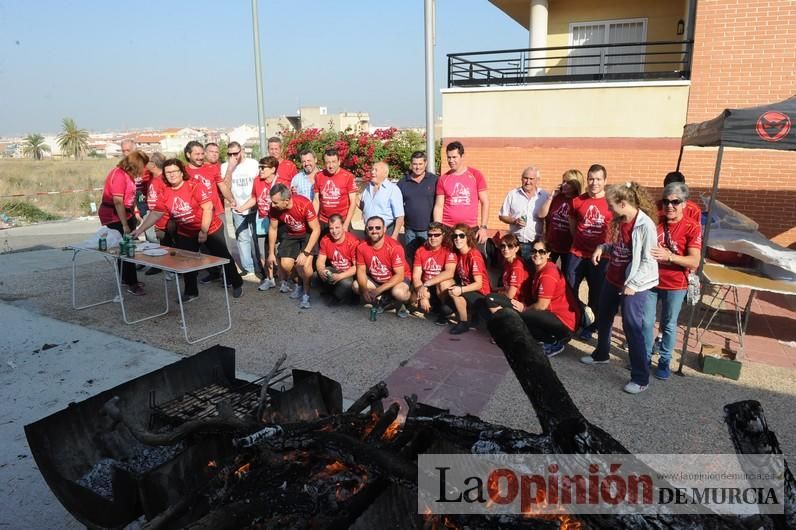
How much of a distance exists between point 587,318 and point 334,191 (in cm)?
358

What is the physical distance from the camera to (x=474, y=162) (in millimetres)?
11289

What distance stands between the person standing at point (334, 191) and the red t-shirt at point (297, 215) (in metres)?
0.22

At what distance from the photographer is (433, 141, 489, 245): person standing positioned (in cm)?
652

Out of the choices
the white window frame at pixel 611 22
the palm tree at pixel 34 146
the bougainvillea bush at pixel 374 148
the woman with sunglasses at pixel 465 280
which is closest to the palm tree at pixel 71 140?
the palm tree at pixel 34 146

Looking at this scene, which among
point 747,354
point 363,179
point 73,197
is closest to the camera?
point 747,354

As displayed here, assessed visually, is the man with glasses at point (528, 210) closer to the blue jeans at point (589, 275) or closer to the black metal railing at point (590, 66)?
the blue jeans at point (589, 275)

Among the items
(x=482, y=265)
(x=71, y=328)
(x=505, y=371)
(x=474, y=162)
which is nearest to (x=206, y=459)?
(x=505, y=371)

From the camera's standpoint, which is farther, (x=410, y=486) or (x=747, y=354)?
(x=747, y=354)

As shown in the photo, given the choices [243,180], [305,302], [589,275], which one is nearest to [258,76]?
[243,180]

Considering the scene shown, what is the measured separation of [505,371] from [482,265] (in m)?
1.43

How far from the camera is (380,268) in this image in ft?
21.0

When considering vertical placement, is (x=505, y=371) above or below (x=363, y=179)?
below

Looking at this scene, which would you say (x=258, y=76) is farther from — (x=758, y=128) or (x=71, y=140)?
(x=71, y=140)

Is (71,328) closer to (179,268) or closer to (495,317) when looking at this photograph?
(179,268)
